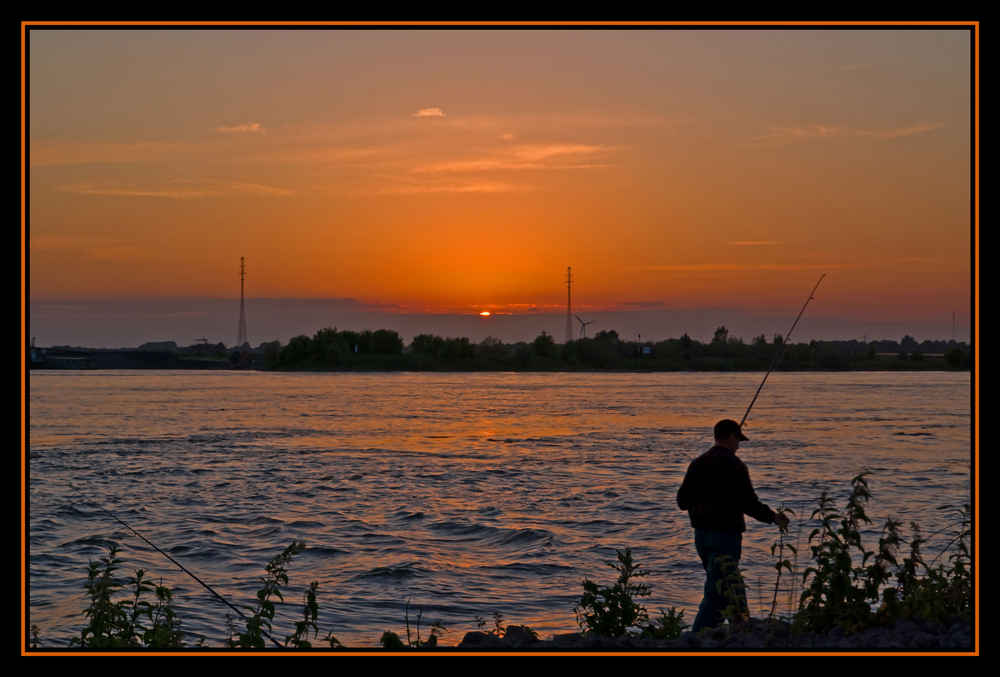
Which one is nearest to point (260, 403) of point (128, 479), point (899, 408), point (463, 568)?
point (128, 479)

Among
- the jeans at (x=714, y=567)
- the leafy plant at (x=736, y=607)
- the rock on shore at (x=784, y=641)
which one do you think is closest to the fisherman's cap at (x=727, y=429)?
the jeans at (x=714, y=567)

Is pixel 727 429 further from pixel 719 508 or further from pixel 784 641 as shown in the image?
pixel 784 641

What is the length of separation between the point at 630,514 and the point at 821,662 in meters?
12.1

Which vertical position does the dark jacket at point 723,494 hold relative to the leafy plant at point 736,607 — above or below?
above

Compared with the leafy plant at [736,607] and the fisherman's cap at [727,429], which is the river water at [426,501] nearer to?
the leafy plant at [736,607]

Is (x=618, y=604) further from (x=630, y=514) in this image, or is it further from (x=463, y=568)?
(x=630, y=514)

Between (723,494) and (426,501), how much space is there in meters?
11.8

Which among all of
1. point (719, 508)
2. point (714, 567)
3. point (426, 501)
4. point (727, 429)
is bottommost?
point (426, 501)

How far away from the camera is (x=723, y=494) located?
7.30m

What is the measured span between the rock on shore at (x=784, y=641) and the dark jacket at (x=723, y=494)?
43.7 inches

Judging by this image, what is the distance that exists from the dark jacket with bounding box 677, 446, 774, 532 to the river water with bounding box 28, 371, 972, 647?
0.88 meters

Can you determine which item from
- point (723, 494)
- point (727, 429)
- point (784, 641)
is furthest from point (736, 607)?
point (727, 429)

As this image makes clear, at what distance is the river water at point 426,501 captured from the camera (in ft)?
35.8
